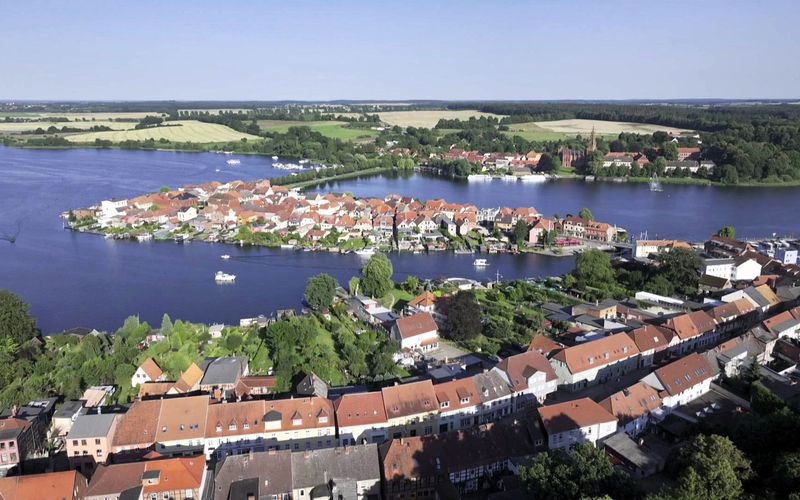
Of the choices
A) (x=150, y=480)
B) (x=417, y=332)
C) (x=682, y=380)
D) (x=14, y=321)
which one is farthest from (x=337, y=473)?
(x=14, y=321)

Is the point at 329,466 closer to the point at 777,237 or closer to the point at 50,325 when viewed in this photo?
the point at 50,325

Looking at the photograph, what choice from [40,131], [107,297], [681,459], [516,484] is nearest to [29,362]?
[107,297]

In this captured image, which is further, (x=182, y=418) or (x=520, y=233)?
(x=520, y=233)

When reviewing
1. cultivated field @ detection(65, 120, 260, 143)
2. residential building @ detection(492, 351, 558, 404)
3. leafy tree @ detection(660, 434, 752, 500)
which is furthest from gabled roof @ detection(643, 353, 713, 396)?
cultivated field @ detection(65, 120, 260, 143)

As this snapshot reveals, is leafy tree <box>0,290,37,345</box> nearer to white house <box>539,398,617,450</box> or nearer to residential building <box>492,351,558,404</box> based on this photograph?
residential building <box>492,351,558,404</box>

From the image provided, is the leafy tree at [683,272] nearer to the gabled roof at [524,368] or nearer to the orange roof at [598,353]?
the orange roof at [598,353]

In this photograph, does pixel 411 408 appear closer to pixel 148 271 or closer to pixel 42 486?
pixel 42 486
